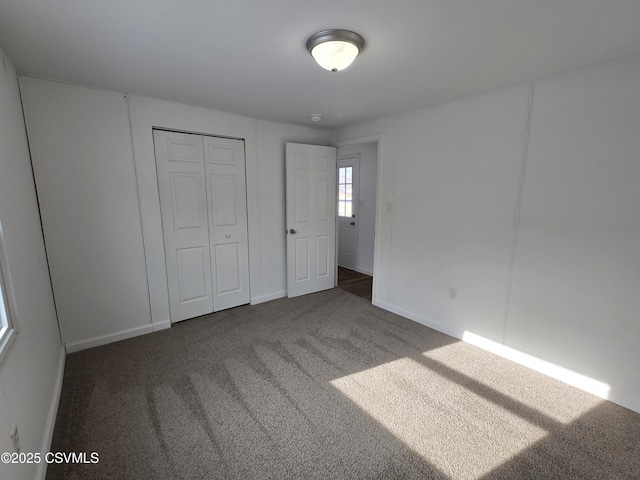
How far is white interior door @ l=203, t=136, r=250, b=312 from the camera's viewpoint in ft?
10.8

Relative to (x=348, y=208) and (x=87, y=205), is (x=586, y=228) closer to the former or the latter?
(x=348, y=208)

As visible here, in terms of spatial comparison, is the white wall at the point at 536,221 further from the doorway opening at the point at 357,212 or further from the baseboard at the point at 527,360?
the doorway opening at the point at 357,212

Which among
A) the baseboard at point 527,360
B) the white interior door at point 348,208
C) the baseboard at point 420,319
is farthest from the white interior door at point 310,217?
the baseboard at point 527,360

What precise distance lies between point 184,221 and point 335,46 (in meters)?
2.36

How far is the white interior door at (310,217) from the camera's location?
12.6 feet

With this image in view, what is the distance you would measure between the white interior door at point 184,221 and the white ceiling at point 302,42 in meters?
0.62

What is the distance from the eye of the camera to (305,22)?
4.95 feet

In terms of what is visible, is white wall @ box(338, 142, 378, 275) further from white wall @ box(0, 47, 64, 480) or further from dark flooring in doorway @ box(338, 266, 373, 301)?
white wall @ box(0, 47, 64, 480)

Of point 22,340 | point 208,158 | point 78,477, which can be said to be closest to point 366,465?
point 78,477

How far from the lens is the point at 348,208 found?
552 cm

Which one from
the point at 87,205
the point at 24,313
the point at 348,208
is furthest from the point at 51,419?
the point at 348,208

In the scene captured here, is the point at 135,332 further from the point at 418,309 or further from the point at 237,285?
the point at 418,309

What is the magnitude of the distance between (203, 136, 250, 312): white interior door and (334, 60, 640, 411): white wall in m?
1.89

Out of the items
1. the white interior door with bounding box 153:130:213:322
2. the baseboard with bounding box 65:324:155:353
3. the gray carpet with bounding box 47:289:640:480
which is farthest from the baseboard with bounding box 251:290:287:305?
the baseboard with bounding box 65:324:155:353
